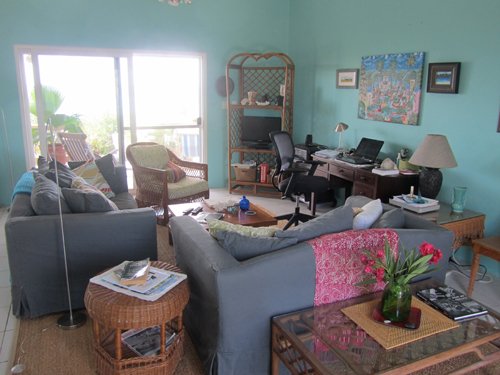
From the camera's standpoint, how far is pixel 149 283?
2000 mm

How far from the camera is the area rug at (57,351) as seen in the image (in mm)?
2156

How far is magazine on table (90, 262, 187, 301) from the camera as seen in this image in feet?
6.31

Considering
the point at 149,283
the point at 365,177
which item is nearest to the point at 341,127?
the point at 365,177

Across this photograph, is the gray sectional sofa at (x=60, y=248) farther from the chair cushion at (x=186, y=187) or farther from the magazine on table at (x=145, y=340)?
the chair cushion at (x=186, y=187)

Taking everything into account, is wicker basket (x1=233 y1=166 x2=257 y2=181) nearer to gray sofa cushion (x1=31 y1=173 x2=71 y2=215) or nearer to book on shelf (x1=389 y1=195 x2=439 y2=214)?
book on shelf (x1=389 y1=195 x2=439 y2=214)

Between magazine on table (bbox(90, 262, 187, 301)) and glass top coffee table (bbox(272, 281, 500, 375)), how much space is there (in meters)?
0.54

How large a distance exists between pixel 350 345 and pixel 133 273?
3.47 feet

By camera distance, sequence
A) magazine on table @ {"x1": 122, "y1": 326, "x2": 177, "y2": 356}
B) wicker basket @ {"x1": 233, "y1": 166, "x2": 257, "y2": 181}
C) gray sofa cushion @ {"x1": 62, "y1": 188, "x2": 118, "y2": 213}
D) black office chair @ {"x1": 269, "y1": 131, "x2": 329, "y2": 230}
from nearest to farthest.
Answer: magazine on table @ {"x1": 122, "y1": 326, "x2": 177, "y2": 356}, gray sofa cushion @ {"x1": 62, "y1": 188, "x2": 118, "y2": 213}, black office chair @ {"x1": 269, "y1": 131, "x2": 329, "y2": 230}, wicker basket @ {"x1": 233, "y1": 166, "x2": 257, "y2": 181}

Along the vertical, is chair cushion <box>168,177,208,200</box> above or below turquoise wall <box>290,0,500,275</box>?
below

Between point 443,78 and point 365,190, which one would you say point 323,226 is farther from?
point 443,78

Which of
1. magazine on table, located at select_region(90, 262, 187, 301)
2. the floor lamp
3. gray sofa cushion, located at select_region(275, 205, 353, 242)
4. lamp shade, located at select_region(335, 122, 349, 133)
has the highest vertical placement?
lamp shade, located at select_region(335, 122, 349, 133)

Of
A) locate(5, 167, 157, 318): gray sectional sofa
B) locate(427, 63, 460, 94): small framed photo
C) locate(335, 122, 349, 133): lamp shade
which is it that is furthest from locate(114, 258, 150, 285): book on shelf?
locate(335, 122, 349, 133): lamp shade

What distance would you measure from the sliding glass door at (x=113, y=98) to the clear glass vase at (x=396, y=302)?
4399 millimetres

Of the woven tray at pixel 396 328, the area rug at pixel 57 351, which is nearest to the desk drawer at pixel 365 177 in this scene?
the woven tray at pixel 396 328
